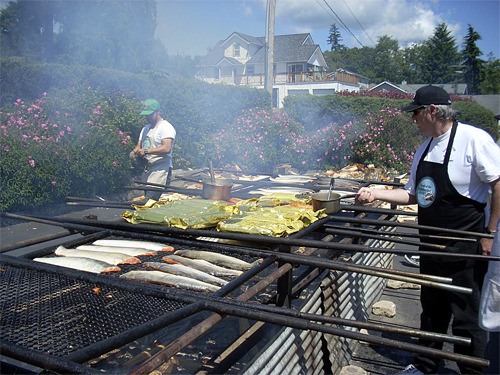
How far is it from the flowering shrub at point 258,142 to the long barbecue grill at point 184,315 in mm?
9614

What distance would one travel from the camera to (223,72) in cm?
5625

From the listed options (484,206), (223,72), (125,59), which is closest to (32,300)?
(484,206)

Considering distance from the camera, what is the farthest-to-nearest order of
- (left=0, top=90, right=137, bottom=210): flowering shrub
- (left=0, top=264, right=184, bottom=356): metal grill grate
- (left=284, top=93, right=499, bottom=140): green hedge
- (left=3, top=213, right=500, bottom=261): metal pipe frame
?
(left=284, top=93, right=499, bottom=140): green hedge < (left=0, top=90, right=137, bottom=210): flowering shrub < (left=3, top=213, right=500, bottom=261): metal pipe frame < (left=0, top=264, right=184, bottom=356): metal grill grate

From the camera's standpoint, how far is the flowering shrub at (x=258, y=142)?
13336 mm

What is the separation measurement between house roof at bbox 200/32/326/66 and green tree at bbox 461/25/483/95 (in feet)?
97.5

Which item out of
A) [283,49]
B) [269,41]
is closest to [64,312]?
[269,41]

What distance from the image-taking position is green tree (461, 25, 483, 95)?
70562 millimetres

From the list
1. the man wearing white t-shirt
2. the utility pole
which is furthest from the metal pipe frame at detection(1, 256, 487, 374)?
the utility pole

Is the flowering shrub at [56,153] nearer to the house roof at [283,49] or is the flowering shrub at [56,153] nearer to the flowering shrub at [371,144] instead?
the flowering shrub at [371,144]

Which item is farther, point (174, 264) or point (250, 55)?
point (250, 55)

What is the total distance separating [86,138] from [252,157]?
560 centimetres

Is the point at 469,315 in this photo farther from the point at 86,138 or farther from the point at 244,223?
the point at 86,138

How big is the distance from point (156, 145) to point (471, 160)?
15.6ft

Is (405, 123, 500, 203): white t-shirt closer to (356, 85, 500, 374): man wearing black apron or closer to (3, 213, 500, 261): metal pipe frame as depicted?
(356, 85, 500, 374): man wearing black apron
